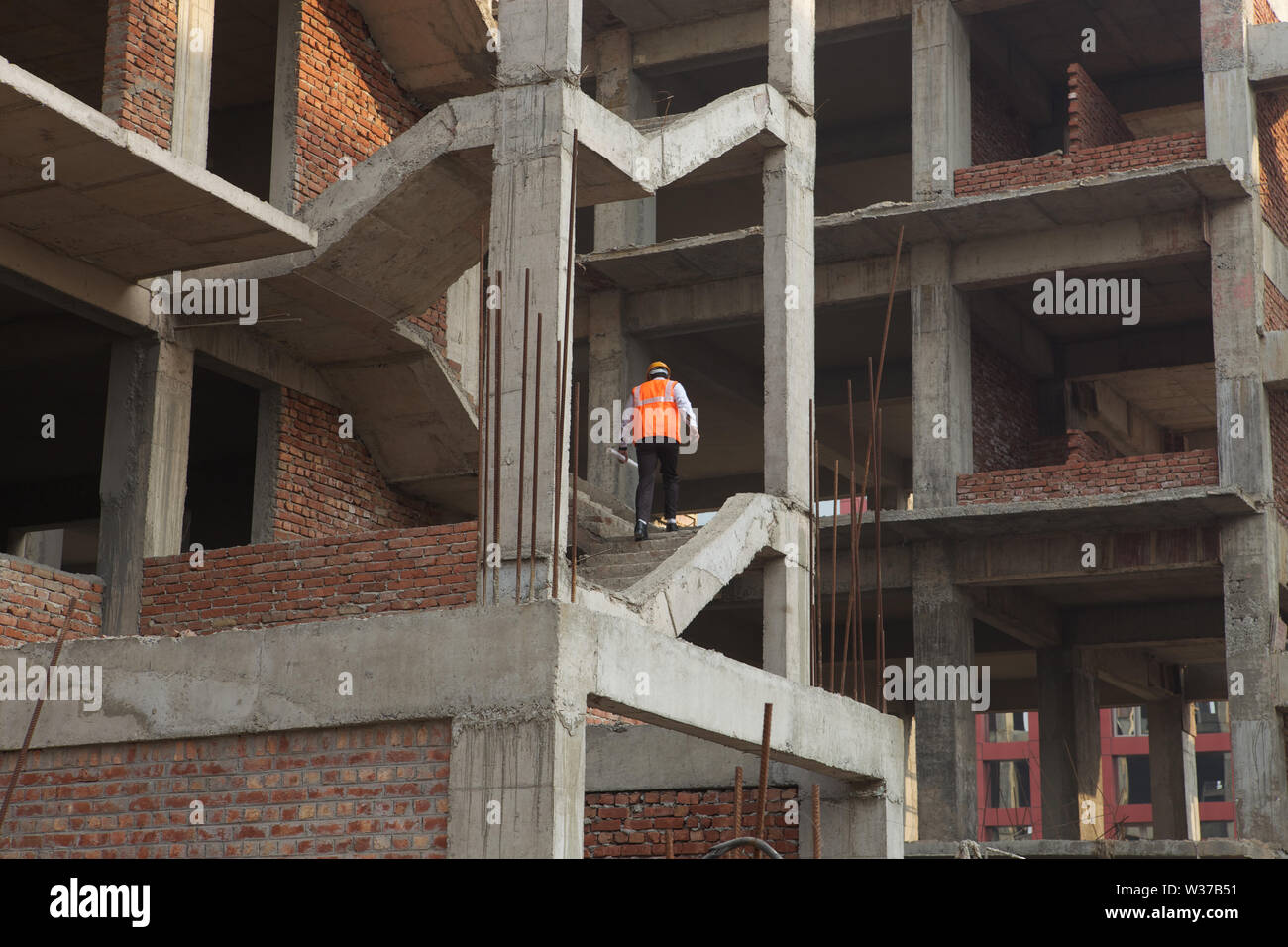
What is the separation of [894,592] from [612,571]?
1249 cm

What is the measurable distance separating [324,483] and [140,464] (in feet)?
7.47

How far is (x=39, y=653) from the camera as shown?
33.8 feet

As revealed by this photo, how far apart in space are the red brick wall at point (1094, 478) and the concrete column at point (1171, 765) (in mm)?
10635

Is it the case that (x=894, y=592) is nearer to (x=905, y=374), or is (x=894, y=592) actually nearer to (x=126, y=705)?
(x=905, y=374)

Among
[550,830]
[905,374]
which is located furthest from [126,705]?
[905,374]

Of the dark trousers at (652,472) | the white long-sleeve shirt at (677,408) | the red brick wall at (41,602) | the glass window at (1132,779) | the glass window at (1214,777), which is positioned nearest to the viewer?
the red brick wall at (41,602)

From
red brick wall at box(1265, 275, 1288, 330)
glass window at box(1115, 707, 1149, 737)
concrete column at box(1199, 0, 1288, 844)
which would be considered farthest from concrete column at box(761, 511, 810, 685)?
glass window at box(1115, 707, 1149, 737)

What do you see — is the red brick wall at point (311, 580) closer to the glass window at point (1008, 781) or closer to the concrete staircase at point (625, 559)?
the concrete staircase at point (625, 559)

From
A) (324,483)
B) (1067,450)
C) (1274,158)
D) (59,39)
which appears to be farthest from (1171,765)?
(59,39)

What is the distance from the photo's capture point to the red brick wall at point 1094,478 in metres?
22.1

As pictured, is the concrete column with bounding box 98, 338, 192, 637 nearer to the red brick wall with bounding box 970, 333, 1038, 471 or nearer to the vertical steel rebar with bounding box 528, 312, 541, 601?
the vertical steel rebar with bounding box 528, 312, 541, 601

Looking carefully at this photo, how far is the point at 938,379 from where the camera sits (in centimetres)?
2380

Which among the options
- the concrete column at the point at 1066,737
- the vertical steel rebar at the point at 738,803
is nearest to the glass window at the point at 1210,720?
the concrete column at the point at 1066,737

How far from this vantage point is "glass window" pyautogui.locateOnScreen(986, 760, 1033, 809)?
6450 cm
